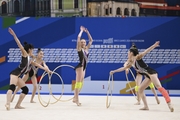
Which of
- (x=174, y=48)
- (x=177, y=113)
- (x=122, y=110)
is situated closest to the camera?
(x=177, y=113)

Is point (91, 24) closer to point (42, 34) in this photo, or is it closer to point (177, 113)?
point (42, 34)

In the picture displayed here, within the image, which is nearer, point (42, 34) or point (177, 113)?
point (177, 113)

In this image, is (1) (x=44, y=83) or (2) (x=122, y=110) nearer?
(2) (x=122, y=110)

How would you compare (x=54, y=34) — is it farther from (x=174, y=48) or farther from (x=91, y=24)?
(x=174, y=48)

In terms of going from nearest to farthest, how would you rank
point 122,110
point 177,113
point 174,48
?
point 177,113 < point 122,110 < point 174,48

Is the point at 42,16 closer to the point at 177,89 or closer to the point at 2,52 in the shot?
the point at 2,52

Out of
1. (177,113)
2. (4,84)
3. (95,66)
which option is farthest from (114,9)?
(177,113)

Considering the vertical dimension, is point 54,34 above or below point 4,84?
above

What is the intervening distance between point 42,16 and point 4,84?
2.88 meters

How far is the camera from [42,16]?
51.5 feet

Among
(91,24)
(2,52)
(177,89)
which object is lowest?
(177,89)

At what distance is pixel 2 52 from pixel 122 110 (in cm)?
734

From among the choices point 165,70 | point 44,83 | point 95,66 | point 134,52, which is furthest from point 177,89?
point 134,52

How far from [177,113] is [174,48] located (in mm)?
6572
